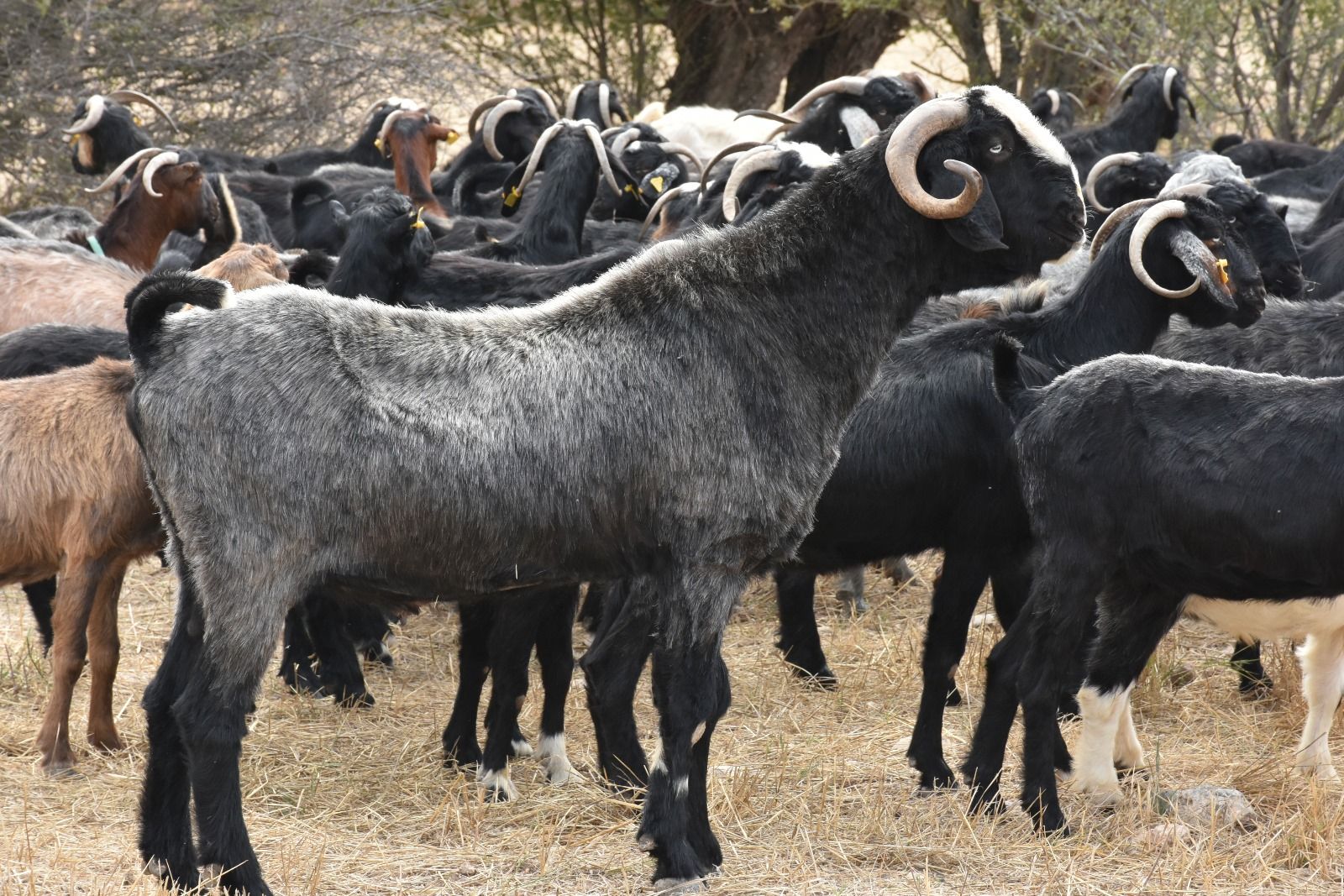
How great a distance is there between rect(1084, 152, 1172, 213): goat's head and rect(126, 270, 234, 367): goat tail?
22.3 feet

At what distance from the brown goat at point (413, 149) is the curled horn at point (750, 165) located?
399cm

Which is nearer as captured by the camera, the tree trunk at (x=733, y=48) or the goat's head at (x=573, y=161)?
the goat's head at (x=573, y=161)

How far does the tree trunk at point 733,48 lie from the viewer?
21.1 m

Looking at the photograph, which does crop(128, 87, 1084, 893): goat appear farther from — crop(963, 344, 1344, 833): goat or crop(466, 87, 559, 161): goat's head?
crop(466, 87, 559, 161): goat's head

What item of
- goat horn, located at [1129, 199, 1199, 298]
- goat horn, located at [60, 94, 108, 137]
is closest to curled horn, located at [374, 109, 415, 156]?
goat horn, located at [60, 94, 108, 137]

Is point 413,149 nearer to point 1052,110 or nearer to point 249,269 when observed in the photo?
point 249,269

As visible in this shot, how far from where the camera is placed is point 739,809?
18.3 ft

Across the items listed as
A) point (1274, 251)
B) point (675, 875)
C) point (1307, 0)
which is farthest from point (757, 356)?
point (1307, 0)

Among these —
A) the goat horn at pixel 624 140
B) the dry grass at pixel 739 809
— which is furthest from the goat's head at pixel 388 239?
the goat horn at pixel 624 140

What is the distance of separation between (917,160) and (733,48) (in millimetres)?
16871

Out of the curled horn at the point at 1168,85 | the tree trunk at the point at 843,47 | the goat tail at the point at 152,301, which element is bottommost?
the goat tail at the point at 152,301

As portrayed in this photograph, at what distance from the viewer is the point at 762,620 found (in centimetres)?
840

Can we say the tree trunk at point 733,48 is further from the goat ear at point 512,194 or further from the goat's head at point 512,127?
the goat ear at point 512,194

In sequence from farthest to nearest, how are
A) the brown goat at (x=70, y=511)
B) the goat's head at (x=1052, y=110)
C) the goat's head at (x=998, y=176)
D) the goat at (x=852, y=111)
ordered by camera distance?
the goat's head at (x=1052, y=110)
the goat at (x=852, y=111)
the brown goat at (x=70, y=511)
the goat's head at (x=998, y=176)
